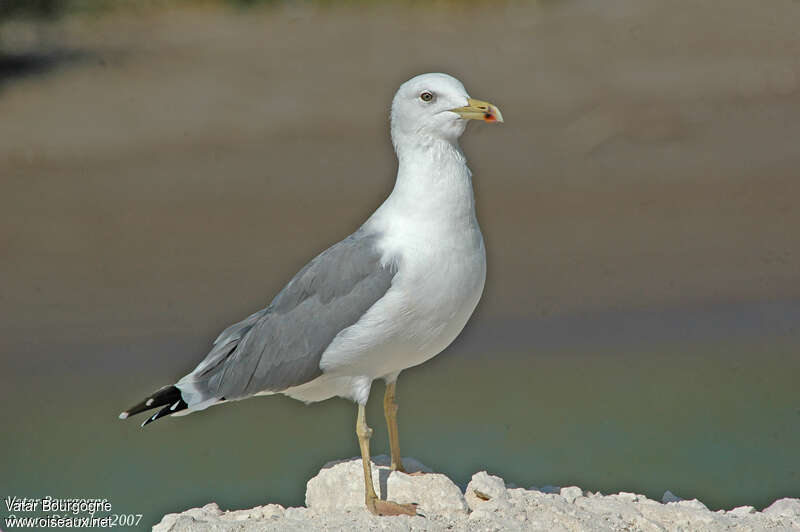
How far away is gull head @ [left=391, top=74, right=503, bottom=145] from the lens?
12.8ft

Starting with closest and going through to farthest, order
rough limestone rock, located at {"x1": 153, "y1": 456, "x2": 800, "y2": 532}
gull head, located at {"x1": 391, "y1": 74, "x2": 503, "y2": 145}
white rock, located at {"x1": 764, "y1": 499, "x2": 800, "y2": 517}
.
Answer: rough limestone rock, located at {"x1": 153, "y1": 456, "x2": 800, "y2": 532}
gull head, located at {"x1": 391, "y1": 74, "x2": 503, "y2": 145}
white rock, located at {"x1": 764, "y1": 499, "x2": 800, "y2": 517}

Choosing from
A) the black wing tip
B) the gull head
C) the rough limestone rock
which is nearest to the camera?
the rough limestone rock

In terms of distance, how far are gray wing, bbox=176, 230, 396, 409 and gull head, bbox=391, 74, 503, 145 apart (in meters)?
0.40

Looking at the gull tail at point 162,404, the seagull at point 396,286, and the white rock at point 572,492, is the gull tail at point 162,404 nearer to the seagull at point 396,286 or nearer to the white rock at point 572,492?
the seagull at point 396,286

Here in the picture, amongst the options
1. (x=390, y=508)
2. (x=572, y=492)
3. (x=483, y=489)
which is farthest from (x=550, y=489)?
(x=390, y=508)

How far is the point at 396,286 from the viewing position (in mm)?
3852

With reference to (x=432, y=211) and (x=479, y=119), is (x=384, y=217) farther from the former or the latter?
(x=479, y=119)

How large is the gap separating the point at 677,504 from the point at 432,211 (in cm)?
138

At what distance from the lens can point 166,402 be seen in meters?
4.22

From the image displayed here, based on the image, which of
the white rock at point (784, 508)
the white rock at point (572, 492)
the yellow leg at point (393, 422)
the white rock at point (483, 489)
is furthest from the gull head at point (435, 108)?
the white rock at point (784, 508)

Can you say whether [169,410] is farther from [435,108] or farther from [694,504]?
[694,504]

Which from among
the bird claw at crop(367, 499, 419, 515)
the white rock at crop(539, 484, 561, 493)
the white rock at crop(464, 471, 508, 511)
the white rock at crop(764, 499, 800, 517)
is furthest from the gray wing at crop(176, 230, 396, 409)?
the white rock at crop(764, 499, 800, 517)

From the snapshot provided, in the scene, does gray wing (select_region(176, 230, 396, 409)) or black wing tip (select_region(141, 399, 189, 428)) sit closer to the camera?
gray wing (select_region(176, 230, 396, 409))

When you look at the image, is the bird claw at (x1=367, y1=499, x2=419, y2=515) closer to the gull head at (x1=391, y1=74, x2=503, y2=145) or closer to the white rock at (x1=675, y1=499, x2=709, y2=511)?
the white rock at (x1=675, y1=499, x2=709, y2=511)
